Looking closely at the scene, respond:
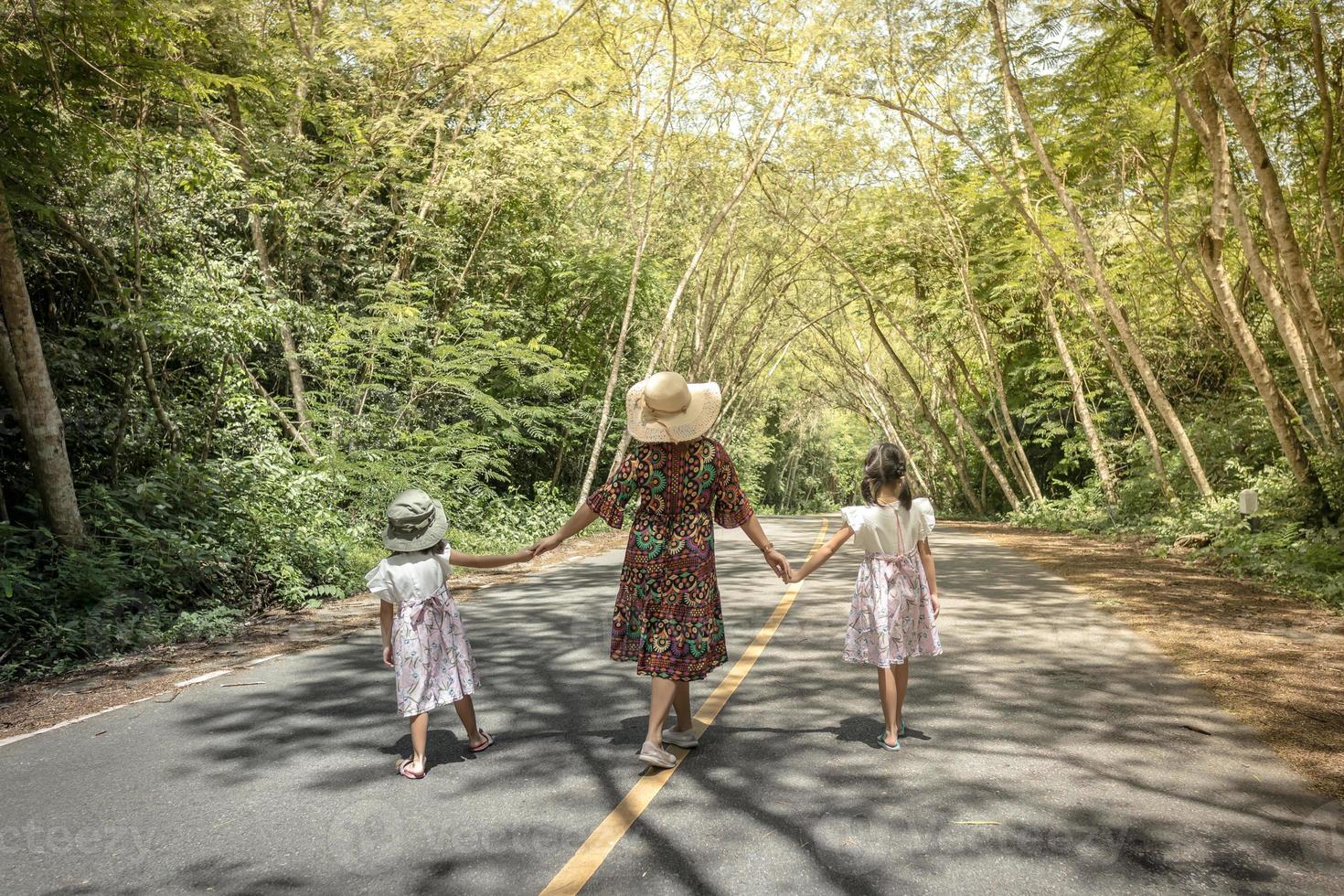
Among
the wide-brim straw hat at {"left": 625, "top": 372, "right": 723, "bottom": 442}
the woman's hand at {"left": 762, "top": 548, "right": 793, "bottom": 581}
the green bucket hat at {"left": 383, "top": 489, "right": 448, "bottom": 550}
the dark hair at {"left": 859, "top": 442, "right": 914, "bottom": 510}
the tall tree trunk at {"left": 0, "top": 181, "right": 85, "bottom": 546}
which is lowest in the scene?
the woman's hand at {"left": 762, "top": 548, "right": 793, "bottom": 581}

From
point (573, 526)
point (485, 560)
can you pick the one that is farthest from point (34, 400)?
point (573, 526)

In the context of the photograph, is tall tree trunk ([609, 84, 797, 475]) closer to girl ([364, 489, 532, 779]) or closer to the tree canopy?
the tree canopy

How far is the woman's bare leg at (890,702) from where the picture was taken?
16.2 ft

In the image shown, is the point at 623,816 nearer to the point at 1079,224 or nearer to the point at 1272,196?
the point at 1272,196

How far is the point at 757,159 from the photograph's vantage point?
65.1 ft

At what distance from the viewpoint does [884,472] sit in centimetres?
505

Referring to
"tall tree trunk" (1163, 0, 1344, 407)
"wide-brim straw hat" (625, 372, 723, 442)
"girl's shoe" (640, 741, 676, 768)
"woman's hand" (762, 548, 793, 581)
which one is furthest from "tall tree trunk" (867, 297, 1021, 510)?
"girl's shoe" (640, 741, 676, 768)

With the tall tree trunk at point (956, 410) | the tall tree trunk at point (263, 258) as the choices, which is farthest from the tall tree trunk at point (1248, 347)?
the tall tree trunk at point (956, 410)

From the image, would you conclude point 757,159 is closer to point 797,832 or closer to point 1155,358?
point 1155,358

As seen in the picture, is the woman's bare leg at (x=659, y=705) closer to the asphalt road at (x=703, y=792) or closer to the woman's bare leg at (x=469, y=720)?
the asphalt road at (x=703, y=792)

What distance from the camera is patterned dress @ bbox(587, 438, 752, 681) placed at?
15.5ft

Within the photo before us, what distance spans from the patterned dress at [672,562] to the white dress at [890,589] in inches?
28.9

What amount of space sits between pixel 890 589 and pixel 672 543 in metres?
1.20

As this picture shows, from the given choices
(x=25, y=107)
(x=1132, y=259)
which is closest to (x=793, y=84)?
(x=1132, y=259)
